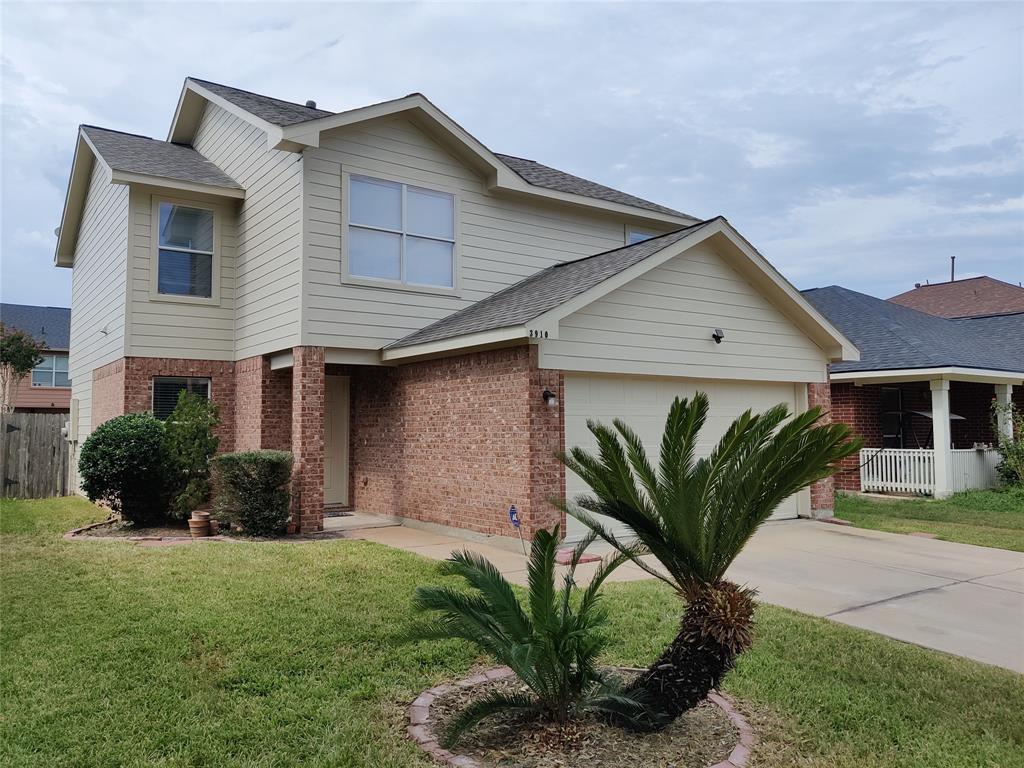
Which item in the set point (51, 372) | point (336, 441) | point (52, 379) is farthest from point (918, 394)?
point (51, 372)

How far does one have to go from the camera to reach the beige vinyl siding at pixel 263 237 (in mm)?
11156

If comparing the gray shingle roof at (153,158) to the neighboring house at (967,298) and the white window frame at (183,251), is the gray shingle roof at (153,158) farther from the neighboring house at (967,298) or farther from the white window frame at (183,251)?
the neighboring house at (967,298)

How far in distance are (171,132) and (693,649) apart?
15.9 metres

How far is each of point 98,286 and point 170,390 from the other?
13.1ft

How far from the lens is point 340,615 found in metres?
6.32

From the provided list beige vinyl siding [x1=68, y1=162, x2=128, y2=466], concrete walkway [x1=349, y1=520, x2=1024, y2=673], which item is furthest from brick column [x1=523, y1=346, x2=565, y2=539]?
beige vinyl siding [x1=68, y1=162, x2=128, y2=466]

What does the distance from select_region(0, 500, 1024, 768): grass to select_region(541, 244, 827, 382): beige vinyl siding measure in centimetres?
363

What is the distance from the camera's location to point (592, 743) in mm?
3992

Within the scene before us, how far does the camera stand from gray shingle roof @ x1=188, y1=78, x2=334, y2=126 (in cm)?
1150

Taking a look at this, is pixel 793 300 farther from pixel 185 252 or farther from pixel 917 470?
pixel 185 252

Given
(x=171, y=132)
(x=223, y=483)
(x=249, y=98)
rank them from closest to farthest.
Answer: (x=223, y=483), (x=249, y=98), (x=171, y=132)

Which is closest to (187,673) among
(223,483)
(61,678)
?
(61,678)

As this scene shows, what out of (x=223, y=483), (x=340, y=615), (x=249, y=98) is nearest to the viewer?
(x=340, y=615)

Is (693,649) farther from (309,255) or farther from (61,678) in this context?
(309,255)
